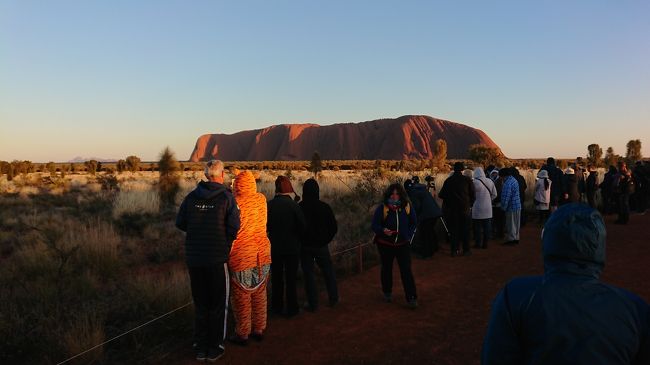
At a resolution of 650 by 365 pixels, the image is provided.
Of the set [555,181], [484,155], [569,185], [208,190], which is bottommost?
[569,185]

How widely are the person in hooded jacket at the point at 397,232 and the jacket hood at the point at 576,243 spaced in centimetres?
462

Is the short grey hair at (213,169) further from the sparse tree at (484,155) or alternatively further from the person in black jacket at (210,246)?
the sparse tree at (484,155)

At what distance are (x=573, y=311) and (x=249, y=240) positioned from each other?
13.1ft

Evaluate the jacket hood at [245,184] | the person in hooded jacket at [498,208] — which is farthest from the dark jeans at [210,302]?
the person in hooded jacket at [498,208]

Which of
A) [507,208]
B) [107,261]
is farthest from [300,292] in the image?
[507,208]

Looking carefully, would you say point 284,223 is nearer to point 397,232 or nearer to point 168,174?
point 397,232

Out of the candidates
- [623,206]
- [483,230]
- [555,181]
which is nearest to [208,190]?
[483,230]

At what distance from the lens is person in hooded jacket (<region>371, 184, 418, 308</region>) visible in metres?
6.36

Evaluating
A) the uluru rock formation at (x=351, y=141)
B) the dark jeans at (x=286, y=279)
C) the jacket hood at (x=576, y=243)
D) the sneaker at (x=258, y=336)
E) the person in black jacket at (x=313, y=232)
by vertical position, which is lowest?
the sneaker at (x=258, y=336)

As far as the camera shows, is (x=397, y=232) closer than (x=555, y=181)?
Yes

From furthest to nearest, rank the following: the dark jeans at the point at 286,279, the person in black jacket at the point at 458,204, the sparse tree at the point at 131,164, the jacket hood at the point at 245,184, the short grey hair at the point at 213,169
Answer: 1. the sparse tree at the point at 131,164
2. the person in black jacket at the point at 458,204
3. the dark jeans at the point at 286,279
4. the jacket hood at the point at 245,184
5. the short grey hair at the point at 213,169

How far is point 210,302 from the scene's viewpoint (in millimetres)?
4746

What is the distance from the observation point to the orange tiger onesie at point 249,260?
5.12 metres

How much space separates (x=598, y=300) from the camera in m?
1.62
